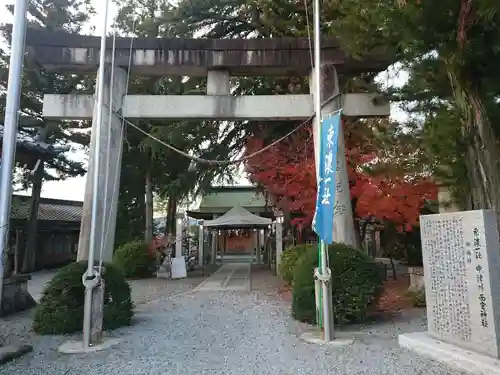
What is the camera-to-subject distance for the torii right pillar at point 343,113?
301 inches

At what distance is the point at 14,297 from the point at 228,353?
5672 mm

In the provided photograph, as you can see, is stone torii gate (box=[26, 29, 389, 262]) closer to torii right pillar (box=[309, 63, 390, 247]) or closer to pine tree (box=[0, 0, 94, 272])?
torii right pillar (box=[309, 63, 390, 247])

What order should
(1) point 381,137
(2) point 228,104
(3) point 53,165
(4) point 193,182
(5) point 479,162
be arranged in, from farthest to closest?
(3) point 53,165, (4) point 193,182, (1) point 381,137, (2) point 228,104, (5) point 479,162

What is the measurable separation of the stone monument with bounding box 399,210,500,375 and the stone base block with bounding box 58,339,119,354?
12.6 ft

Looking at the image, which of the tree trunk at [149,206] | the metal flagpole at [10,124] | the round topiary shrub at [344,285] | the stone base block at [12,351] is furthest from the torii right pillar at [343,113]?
the tree trunk at [149,206]

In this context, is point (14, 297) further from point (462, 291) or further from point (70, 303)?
point (462, 291)

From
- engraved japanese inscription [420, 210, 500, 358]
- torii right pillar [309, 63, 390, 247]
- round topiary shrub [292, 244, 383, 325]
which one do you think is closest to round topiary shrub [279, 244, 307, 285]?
torii right pillar [309, 63, 390, 247]

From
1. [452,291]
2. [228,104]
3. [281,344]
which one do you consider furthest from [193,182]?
[452,291]

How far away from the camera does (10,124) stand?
5.19 meters

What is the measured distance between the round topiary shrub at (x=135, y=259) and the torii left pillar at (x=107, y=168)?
26.6 feet

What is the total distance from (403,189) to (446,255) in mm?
4388

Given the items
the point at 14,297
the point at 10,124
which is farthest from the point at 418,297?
the point at 14,297

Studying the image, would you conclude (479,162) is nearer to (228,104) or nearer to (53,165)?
(228,104)

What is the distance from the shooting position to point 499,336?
4.23 metres
